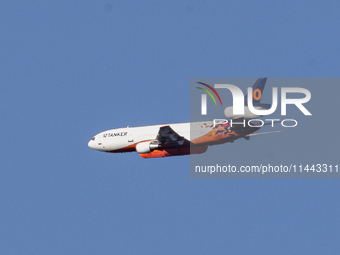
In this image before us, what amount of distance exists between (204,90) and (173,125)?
17.9 feet

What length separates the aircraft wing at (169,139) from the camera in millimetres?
44497

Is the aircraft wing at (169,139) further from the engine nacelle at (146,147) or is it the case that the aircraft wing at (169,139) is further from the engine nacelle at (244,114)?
the engine nacelle at (244,114)

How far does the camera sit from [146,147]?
46.5 meters

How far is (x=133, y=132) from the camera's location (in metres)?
49.8

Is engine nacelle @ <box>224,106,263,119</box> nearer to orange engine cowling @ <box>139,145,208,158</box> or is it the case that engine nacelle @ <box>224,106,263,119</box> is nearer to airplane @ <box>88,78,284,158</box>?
airplane @ <box>88,78,284,158</box>

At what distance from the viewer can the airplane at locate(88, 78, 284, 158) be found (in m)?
42.6

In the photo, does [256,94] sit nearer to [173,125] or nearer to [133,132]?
[173,125]

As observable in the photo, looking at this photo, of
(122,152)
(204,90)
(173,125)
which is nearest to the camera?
(204,90)

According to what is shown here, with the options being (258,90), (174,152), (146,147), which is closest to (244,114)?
(258,90)

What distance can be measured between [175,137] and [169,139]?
2.38ft

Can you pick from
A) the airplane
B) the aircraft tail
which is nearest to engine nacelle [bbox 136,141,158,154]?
the airplane

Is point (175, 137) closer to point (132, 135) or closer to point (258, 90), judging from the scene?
point (132, 135)

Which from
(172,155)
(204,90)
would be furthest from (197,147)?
(204,90)

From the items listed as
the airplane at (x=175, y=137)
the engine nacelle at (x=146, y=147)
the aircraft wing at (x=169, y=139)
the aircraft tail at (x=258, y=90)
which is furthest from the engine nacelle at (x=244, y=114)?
the engine nacelle at (x=146, y=147)
